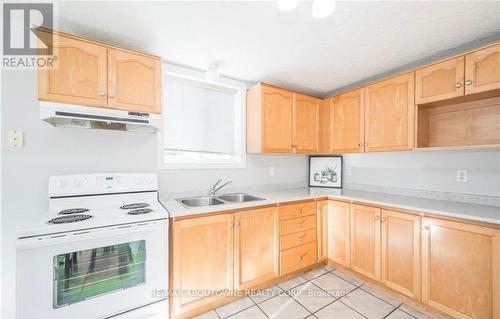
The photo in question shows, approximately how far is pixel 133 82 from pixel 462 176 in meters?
3.10

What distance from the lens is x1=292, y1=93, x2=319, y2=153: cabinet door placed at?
8.72 feet

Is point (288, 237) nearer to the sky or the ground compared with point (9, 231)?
nearer to the ground

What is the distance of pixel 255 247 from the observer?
79.1 inches

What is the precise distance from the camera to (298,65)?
223 cm

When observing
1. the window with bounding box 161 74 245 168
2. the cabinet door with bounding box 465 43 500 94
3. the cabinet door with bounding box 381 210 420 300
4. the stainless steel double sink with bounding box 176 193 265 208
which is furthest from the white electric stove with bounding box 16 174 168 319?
the cabinet door with bounding box 465 43 500 94

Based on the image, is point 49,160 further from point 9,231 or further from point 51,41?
point 51,41

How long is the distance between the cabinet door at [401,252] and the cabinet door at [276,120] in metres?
1.27

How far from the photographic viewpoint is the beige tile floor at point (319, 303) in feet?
5.73

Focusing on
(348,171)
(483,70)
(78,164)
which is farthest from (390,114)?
(78,164)

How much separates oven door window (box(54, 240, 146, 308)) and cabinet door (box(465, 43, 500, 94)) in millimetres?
2819

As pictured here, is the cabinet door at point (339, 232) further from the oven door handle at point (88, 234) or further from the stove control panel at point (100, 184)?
the stove control panel at point (100, 184)

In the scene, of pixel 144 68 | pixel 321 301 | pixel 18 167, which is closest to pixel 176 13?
pixel 144 68

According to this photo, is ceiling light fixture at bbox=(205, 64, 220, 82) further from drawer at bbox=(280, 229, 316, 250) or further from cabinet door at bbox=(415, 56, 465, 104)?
cabinet door at bbox=(415, 56, 465, 104)

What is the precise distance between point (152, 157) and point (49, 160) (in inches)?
29.6
